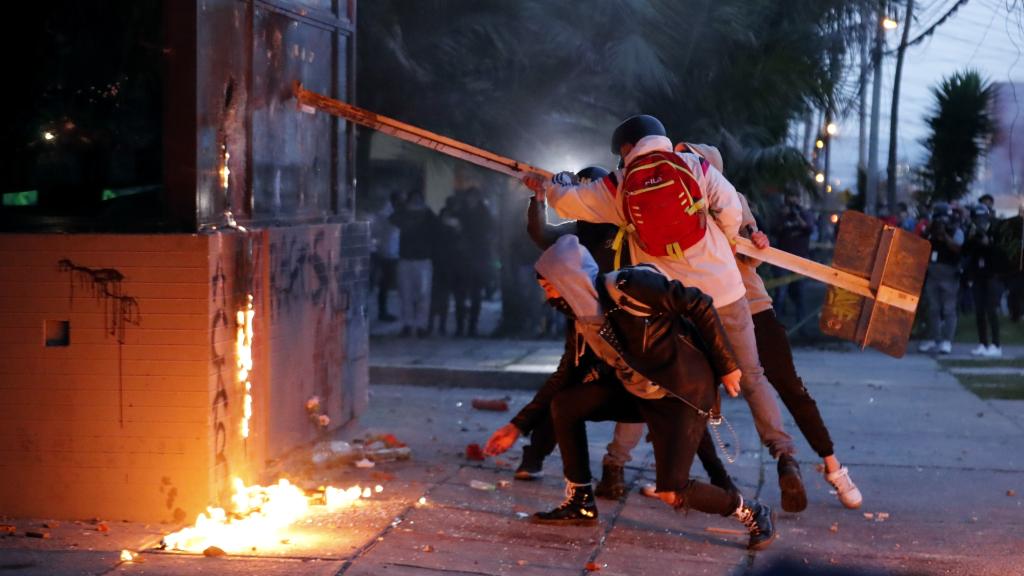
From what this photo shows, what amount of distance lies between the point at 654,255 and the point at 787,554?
4.95 ft

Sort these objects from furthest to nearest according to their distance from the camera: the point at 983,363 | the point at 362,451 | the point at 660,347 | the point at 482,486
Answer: the point at 983,363, the point at 362,451, the point at 482,486, the point at 660,347

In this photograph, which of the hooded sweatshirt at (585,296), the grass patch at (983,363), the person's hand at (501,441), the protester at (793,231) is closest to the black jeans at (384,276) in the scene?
the protester at (793,231)

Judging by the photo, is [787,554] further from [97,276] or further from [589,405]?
[97,276]

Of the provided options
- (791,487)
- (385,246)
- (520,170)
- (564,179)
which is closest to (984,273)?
(385,246)

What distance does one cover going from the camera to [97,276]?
6.11 m

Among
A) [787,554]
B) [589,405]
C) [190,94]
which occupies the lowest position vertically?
[787,554]

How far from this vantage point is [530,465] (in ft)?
24.7

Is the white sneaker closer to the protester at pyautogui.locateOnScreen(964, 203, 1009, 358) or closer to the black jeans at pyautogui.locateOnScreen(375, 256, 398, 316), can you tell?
the protester at pyautogui.locateOnScreen(964, 203, 1009, 358)

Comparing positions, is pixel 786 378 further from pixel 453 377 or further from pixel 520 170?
pixel 453 377

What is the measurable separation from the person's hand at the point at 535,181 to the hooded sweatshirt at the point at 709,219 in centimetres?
29

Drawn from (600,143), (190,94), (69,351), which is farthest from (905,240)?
(600,143)

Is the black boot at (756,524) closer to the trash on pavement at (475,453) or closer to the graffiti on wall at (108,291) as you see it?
the trash on pavement at (475,453)

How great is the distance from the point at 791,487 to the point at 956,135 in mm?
21605

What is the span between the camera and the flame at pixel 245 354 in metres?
6.50
